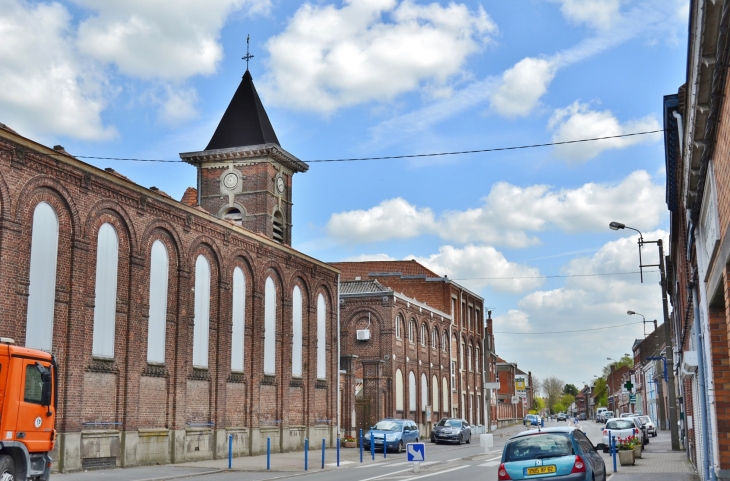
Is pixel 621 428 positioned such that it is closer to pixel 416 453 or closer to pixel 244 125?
pixel 416 453

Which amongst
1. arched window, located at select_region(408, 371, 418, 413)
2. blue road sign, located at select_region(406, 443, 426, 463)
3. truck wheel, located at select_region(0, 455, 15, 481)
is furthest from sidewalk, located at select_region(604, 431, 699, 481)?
arched window, located at select_region(408, 371, 418, 413)

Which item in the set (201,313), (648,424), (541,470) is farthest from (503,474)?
(648,424)

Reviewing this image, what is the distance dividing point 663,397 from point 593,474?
63142 mm

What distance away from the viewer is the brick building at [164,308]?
72.8 feet

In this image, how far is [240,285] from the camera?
3281 cm

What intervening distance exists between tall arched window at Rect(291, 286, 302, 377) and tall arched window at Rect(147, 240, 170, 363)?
10.2 metres

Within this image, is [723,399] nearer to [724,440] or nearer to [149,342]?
[724,440]

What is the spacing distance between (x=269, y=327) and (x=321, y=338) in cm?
553

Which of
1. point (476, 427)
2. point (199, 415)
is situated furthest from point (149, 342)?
point (476, 427)

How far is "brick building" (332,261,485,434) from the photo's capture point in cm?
5016

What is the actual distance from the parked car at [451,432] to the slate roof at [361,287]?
9700mm

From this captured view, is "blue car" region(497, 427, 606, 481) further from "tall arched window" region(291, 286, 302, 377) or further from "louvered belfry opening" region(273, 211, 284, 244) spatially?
"louvered belfry opening" region(273, 211, 284, 244)

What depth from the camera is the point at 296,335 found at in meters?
37.4

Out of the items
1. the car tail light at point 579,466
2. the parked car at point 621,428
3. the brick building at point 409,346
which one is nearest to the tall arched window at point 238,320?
the brick building at point 409,346
